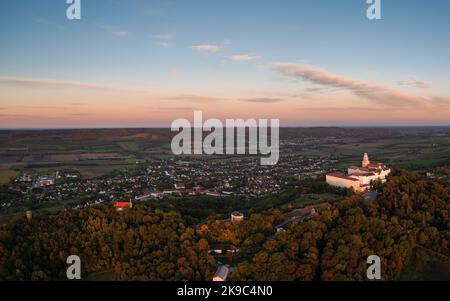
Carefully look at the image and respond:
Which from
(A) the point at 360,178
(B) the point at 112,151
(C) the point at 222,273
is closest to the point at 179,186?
(A) the point at 360,178

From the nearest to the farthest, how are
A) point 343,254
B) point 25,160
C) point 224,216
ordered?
point 343,254 → point 224,216 → point 25,160

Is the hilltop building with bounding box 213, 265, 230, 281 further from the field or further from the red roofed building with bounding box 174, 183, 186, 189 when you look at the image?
the field

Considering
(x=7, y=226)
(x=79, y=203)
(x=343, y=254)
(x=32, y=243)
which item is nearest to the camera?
(x=343, y=254)

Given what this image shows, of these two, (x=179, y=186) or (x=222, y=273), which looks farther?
(x=179, y=186)

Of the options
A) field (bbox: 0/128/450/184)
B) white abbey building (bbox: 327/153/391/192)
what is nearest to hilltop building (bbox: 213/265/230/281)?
white abbey building (bbox: 327/153/391/192)

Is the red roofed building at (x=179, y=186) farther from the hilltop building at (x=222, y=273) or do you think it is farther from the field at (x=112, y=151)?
the hilltop building at (x=222, y=273)

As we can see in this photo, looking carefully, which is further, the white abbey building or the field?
the field

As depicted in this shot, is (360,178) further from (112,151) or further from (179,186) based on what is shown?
(112,151)

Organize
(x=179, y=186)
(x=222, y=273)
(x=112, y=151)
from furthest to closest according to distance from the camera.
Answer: (x=112, y=151) < (x=179, y=186) < (x=222, y=273)
